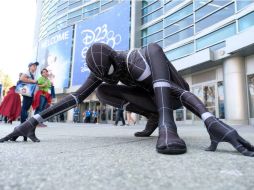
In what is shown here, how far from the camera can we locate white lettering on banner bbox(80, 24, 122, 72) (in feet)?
70.7

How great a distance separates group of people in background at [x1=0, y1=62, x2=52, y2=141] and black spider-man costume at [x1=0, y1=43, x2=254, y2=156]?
3329 mm

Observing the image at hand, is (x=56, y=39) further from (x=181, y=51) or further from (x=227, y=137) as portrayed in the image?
(x=227, y=137)

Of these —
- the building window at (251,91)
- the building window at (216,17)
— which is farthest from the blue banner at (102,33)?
the building window at (251,91)

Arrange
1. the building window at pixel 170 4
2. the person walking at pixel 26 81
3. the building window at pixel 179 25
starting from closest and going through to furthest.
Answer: the person walking at pixel 26 81
the building window at pixel 179 25
the building window at pixel 170 4

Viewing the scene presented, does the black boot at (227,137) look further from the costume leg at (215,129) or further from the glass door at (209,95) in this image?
Result: the glass door at (209,95)

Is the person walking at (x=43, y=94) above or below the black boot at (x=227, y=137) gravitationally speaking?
above

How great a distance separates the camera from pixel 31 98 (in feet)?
17.6

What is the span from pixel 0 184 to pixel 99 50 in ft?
4.32

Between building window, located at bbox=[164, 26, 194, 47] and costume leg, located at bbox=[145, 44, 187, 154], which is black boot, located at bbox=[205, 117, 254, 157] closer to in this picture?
costume leg, located at bbox=[145, 44, 187, 154]

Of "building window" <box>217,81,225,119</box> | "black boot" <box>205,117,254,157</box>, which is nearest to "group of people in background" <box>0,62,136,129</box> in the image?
"black boot" <box>205,117,254,157</box>

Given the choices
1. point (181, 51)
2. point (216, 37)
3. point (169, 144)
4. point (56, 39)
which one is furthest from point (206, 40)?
point (56, 39)

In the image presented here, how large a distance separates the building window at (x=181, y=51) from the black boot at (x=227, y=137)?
14457 millimetres

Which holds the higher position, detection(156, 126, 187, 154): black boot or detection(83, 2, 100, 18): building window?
detection(83, 2, 100, 18): building window

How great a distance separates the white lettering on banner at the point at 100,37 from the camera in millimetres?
21562
